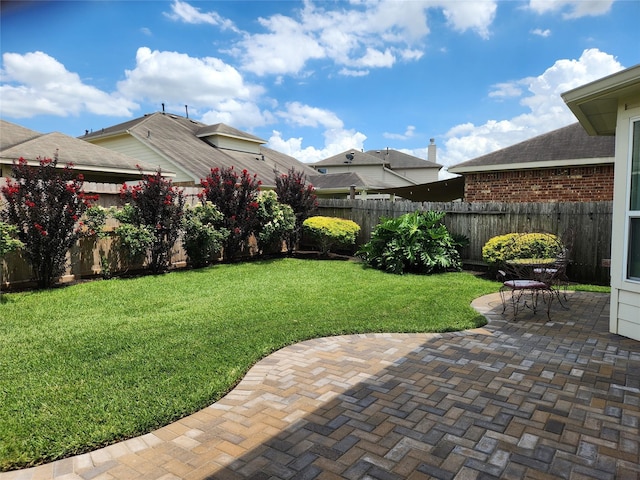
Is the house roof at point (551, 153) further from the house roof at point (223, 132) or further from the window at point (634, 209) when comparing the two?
the house roof at point (223, 132)

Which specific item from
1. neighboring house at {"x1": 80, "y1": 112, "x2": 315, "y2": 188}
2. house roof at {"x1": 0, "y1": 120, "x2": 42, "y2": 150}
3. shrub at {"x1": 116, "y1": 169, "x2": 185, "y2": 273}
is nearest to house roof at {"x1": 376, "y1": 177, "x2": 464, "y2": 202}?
neighboring house at {"x1": 80, "y1": 112, "x2": 315, "y2": 188}

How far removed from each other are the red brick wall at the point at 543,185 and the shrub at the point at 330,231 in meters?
3.58

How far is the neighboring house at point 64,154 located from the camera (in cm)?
1166

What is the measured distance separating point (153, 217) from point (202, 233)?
120 cm

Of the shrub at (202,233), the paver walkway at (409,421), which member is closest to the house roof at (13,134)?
the shrub at (202,233)

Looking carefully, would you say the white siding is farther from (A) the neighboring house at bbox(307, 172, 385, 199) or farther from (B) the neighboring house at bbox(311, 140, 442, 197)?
(B) the neighboring house at bbox(311, 140, 442, 197)

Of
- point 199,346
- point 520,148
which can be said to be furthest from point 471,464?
point 520,148

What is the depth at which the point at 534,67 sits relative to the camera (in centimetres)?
1398

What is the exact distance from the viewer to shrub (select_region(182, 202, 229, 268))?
9.73 metres

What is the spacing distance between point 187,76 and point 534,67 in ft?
47.5

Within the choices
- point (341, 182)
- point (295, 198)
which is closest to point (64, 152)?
point (295, 198)

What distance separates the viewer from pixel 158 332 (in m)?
5.15

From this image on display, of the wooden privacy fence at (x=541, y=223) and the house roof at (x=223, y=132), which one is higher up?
the house roof at (x=223, y=132)

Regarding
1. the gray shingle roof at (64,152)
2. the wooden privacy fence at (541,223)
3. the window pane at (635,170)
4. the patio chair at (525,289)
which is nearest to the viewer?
the window pane at (635,170)
